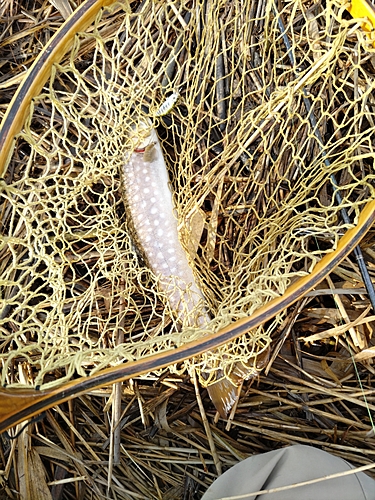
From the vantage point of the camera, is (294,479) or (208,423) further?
(208,423)

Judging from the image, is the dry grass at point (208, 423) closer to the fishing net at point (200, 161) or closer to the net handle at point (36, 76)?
the fishing net at point (200, 161)

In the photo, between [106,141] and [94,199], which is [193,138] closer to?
[106,141]

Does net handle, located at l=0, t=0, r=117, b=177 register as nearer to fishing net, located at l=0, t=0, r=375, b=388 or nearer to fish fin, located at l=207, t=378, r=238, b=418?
fishing net, located at l=0, t=0, r=375, b=388

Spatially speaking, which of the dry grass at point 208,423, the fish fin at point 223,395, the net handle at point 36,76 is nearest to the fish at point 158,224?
the fish fin at point 223,395

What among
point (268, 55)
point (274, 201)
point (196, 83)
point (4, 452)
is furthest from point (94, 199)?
point (4, 452)

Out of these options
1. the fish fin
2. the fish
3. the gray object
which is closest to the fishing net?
the fish

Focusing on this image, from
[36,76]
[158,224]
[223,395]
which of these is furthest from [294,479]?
[36,76]

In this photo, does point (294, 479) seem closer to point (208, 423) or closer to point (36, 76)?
point (208, 423)
